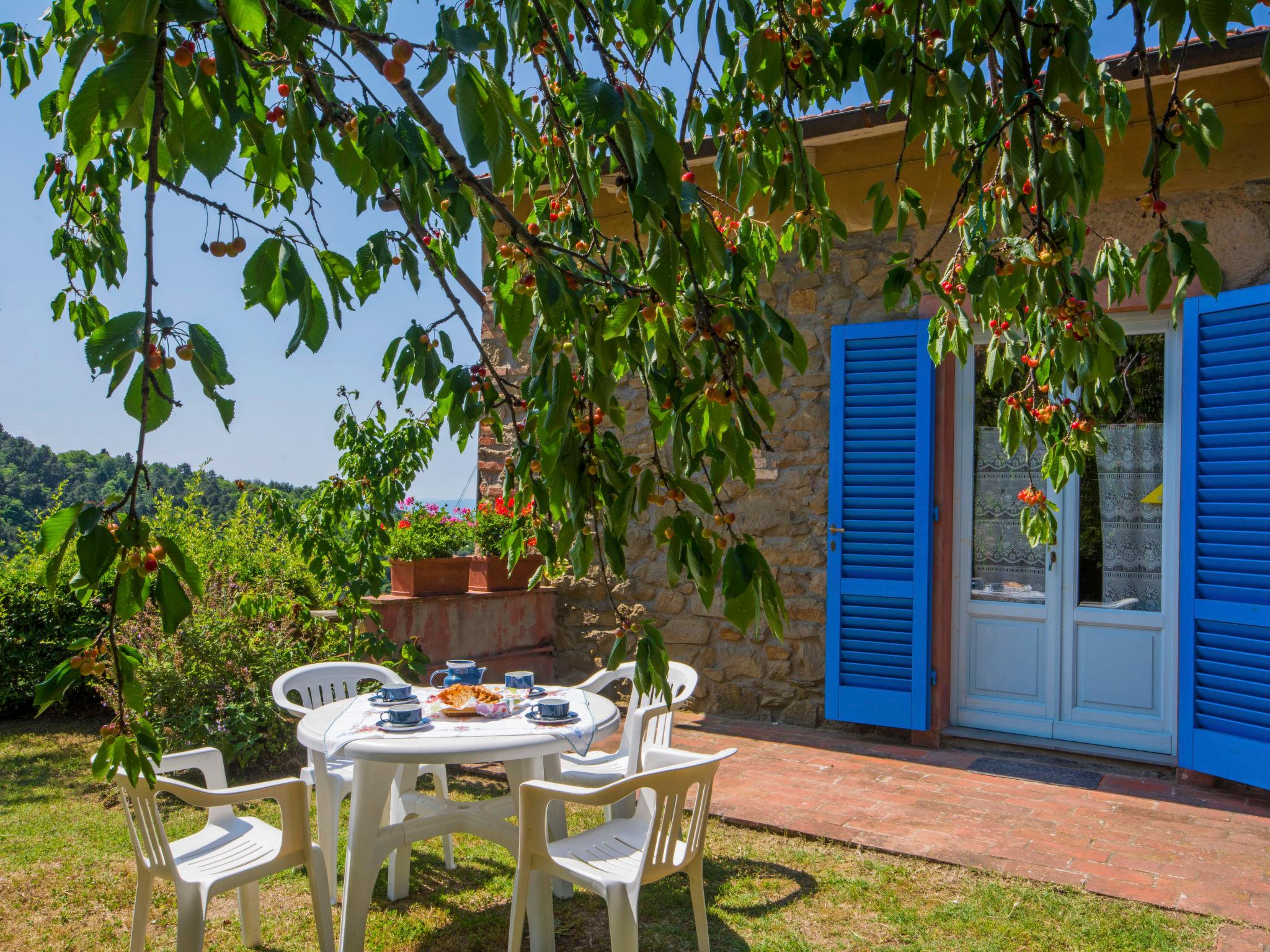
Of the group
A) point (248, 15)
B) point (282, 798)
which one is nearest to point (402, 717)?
point (282, 798)

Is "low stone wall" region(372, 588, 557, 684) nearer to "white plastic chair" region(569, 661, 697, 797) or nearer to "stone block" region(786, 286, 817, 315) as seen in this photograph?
"white plastic chair" region(569, 661, 697, 797)

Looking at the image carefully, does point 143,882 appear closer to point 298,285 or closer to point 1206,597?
point 298,285

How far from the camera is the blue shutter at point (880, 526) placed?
5.08 metres

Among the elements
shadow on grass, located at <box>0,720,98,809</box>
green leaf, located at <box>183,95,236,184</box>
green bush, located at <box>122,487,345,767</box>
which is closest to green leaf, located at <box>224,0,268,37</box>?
green leaf, located at <box>183,95,236,184</box>

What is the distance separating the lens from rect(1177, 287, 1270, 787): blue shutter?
13.6ft

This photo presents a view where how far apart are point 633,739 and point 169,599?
2.59m

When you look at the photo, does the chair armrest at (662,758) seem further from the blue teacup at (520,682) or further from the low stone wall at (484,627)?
the low stone wall at (484,627)

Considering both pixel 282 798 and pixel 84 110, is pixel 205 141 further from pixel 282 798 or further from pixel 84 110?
pixel 282 798

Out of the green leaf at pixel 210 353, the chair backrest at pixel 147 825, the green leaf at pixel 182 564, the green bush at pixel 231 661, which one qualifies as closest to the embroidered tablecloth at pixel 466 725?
the chair backrest at pixel 147 825

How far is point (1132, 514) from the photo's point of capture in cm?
487

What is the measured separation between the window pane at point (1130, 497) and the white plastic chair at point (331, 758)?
11.2 ft

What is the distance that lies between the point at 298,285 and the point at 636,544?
16.4 ft

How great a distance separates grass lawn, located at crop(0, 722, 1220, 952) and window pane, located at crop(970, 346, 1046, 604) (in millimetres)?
2089

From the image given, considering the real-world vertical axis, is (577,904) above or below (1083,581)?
below
